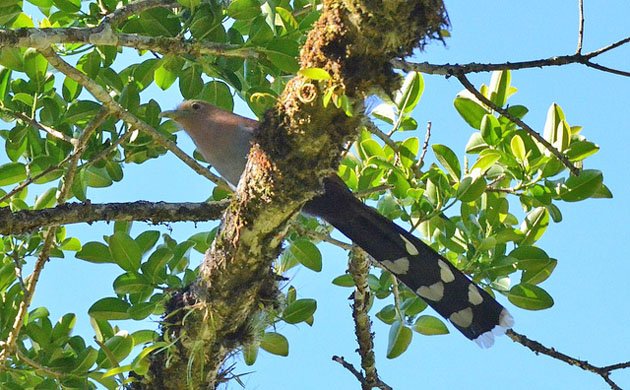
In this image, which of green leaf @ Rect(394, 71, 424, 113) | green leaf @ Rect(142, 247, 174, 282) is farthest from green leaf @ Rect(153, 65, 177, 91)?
green leaf @ Rect(394, 71, 424, 113)

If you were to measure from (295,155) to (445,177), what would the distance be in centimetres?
114

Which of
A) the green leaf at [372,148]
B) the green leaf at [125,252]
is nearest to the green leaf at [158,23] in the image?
the green leaf at [125,252]

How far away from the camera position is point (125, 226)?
417 cm

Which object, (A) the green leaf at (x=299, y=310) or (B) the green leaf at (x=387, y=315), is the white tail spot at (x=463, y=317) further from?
(A) the green leaf at (x=299, y=310)

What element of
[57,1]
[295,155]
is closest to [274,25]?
[57,1]

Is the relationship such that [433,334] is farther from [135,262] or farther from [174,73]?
[174,73]

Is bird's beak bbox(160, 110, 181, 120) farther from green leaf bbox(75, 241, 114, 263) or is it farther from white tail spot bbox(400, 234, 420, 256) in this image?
white tail spot bbox(400, 234, 420, 256)

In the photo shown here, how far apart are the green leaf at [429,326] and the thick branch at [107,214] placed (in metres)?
1.16

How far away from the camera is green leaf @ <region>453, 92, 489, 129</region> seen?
3.98m

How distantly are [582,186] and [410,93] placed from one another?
938 mm

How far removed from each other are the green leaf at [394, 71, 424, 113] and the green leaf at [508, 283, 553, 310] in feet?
3.35

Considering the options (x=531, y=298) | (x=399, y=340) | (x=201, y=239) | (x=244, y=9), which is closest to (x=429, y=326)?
(x=399, y=340)

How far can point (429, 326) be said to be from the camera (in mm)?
4281

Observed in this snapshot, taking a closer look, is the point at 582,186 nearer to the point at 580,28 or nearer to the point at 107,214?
the point at 580,28
